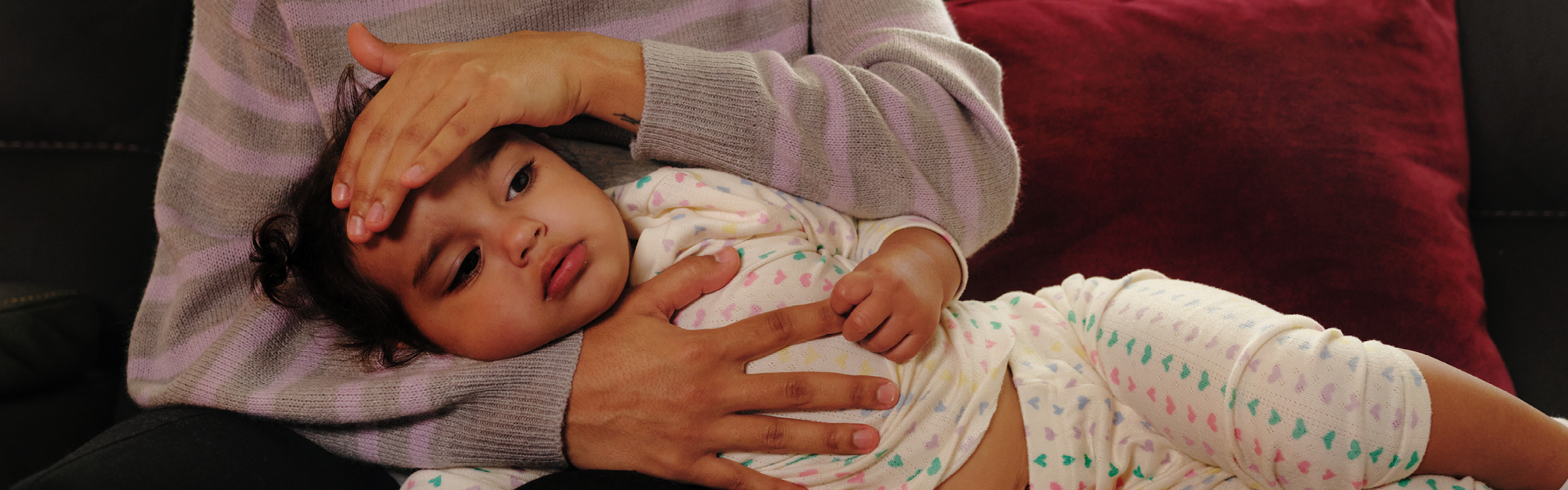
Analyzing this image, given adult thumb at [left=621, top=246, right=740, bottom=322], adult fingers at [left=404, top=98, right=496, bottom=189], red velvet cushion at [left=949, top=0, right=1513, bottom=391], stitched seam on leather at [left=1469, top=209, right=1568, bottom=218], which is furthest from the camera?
stitched seam on leather at [left=1469, top=209, right=1568, bottom=218]

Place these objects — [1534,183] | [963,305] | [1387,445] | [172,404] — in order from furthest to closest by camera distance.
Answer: [1534,183], [963,305], [172,404], [1387,445]

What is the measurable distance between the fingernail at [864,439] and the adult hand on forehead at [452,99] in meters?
0.45

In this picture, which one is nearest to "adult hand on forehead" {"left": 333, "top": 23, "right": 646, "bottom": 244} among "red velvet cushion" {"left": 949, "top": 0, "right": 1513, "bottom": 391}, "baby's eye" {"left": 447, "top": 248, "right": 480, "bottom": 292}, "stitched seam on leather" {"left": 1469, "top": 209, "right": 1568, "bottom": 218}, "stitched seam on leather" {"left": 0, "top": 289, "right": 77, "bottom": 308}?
"baby's eye" {"left": 447, "top": 248, "right": 480, "bottom": 292}

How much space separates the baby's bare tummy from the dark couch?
375mm

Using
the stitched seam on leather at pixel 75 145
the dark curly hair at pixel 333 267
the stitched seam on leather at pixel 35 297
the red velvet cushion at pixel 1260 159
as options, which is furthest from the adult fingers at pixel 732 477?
the stitched seam on leather at pixel 75 145

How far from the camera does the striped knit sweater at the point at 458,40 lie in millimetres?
875

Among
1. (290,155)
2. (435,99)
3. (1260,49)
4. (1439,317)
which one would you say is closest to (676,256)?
(435,99)

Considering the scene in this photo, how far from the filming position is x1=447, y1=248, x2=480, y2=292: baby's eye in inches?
33.2

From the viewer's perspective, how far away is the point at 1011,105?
1.25 meters

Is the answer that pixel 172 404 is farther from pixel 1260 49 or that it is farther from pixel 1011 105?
pixel 1260 49

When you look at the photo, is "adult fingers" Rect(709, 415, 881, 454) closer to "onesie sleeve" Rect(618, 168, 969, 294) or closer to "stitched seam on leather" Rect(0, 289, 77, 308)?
"onesie sleeve" Rect(618, 168, 969, 294)

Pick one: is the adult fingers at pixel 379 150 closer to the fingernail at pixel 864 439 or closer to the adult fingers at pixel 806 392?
the adult fingers at pixel 806 392

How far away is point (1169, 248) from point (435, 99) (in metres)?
1.04

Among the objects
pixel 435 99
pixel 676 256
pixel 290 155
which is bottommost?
pixel 676 256
